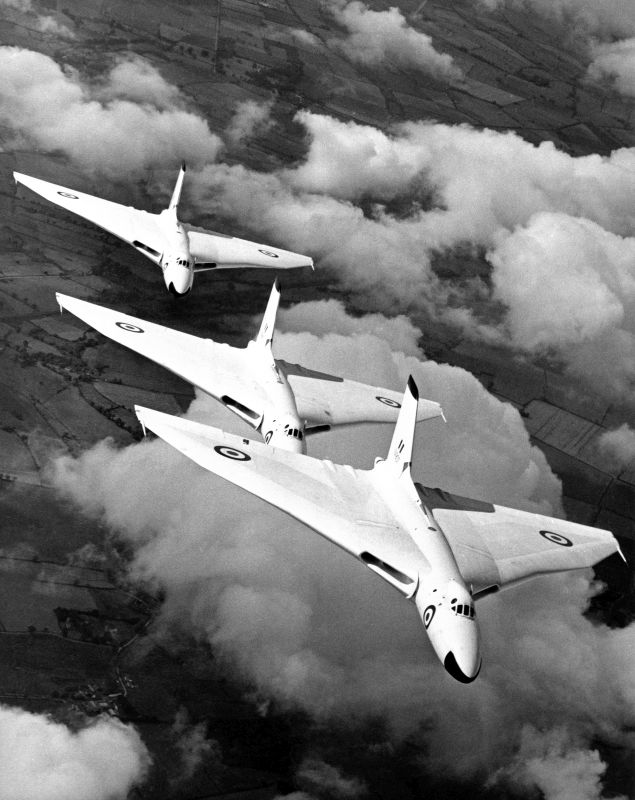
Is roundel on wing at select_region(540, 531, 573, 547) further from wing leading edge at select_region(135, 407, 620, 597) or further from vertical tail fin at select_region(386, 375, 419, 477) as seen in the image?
vertical tail fin at select_region(386, 375, 419, 477)

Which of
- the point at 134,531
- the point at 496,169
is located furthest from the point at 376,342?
the point at 496,169

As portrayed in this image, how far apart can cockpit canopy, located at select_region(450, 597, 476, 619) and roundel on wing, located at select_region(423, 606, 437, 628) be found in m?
0.99

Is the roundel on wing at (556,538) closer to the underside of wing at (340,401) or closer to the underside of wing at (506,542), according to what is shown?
the underside of wing at (506,542)

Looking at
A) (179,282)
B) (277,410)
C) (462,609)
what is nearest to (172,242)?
(179,282)

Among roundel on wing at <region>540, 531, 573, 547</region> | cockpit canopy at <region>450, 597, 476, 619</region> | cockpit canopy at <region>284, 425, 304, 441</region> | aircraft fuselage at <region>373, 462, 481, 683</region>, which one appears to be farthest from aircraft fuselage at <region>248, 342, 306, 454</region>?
cockpit canopy at <region>450, 597, 476, 619</region>

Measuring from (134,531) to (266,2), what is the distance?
9847cm

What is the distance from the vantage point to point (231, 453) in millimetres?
49750

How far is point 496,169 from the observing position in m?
112

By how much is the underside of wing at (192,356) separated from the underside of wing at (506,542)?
13099 mm

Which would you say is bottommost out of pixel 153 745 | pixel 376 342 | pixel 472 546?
pixel 153 745

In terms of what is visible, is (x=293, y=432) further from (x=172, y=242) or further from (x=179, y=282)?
(x=172, y=242)

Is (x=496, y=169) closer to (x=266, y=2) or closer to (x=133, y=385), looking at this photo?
(x=266, y=2)

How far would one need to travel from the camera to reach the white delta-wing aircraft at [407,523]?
150ft

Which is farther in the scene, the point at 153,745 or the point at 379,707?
the point at 379,707
